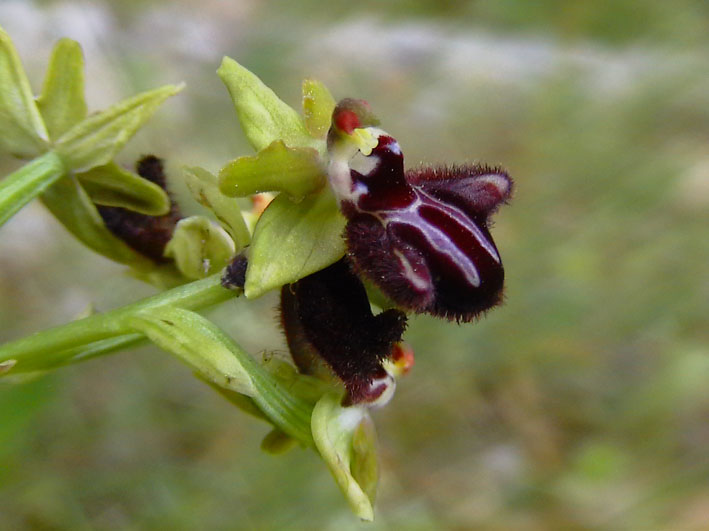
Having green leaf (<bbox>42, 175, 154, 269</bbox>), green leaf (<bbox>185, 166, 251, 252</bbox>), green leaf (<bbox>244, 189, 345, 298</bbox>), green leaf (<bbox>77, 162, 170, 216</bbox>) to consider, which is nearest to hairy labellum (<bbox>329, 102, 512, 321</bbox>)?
green leaf (<bbox>244, 189, 345, 298</bbox>)

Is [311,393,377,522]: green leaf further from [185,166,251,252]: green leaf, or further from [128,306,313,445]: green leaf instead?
[185,166,251,252]: green leaf

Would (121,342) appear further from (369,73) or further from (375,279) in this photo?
(369,73)

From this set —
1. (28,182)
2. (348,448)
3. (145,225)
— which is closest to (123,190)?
(145,225)

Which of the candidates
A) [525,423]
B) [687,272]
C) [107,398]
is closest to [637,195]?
[687,272]

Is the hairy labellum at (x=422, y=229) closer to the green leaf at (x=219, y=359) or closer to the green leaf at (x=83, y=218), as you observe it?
the green leaf at (x=219, y=359)

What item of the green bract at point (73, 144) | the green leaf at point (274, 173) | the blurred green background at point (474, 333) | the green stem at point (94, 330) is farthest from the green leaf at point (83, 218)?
the blurred green background at point (474, 333)

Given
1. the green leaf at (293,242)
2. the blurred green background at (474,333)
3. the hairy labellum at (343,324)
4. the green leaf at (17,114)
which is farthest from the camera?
the blurred green background at (474,333)
